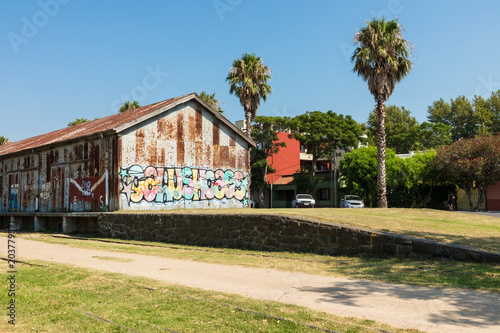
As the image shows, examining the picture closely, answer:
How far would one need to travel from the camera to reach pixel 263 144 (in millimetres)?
50156

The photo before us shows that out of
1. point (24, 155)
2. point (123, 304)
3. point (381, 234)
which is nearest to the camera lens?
point (123, 304)

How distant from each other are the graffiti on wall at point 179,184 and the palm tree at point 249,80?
15.9 m

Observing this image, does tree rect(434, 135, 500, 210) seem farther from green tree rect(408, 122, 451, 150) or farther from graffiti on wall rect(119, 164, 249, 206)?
green tree rect(408, 122, 451, 150)

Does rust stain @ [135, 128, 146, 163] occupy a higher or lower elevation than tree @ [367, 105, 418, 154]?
lower

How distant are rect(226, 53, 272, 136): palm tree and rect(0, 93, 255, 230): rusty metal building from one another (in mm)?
14838

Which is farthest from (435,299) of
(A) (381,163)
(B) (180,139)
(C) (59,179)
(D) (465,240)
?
→ (A) (381,163)

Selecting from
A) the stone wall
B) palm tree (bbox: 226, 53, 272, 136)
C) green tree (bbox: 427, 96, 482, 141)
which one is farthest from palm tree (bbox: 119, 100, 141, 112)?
green tree (bbox: 427, 96, 482, 141)

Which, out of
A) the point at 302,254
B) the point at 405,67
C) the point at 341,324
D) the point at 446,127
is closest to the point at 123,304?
the point at 341,324

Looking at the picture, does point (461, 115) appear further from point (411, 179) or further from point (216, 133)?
point (216, 133)

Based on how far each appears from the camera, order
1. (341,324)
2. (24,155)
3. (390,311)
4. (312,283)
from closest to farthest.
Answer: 1. (341,324)
2. (390,311)
3. (312,283)
4. (24,155)

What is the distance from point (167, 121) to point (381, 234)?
15.0m

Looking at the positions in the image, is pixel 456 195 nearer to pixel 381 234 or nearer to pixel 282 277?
pixel 381 234

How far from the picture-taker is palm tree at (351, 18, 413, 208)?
2931 cm

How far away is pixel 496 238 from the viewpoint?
11828mm
